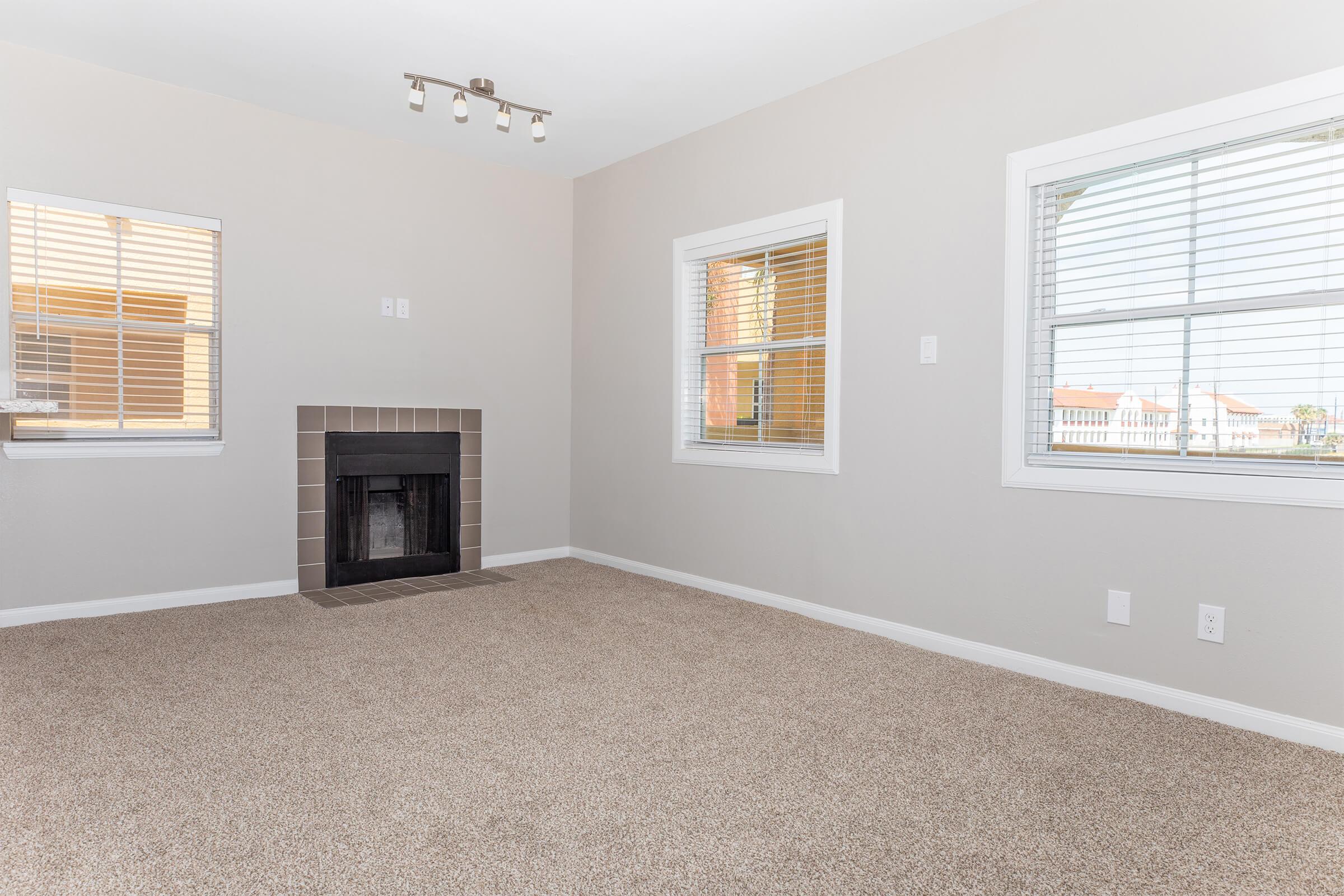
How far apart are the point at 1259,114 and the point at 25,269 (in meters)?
4.74

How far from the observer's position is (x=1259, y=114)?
2.33 m

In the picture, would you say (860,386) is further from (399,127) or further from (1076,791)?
(399,127)

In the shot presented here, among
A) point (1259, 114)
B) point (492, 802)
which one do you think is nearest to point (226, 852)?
point (492, 802)

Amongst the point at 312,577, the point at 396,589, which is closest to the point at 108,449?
the point at 312,577

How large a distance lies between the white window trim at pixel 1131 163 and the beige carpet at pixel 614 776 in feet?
2.42

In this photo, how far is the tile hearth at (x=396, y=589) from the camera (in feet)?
13.0

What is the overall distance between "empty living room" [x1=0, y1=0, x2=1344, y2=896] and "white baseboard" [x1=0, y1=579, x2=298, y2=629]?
0.02 meters

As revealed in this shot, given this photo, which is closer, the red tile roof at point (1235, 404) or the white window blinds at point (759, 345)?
the red tile roof at point (1235, 404)

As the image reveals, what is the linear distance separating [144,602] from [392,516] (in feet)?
Result: 4.11

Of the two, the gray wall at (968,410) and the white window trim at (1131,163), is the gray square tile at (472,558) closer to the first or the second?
the gray wall at (968,410)

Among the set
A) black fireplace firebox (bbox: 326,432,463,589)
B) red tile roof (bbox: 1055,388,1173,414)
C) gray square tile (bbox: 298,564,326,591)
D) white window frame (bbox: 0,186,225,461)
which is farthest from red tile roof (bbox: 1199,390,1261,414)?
white window frame (bbox: 0,186,225,461)

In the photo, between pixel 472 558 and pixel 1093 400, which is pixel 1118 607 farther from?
pixel 472 558

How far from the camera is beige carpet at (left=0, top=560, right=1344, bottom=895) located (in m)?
1.59

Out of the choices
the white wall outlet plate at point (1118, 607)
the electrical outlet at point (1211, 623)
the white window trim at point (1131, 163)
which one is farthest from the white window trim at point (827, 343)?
the electrical outlet at point (1211, 623)
